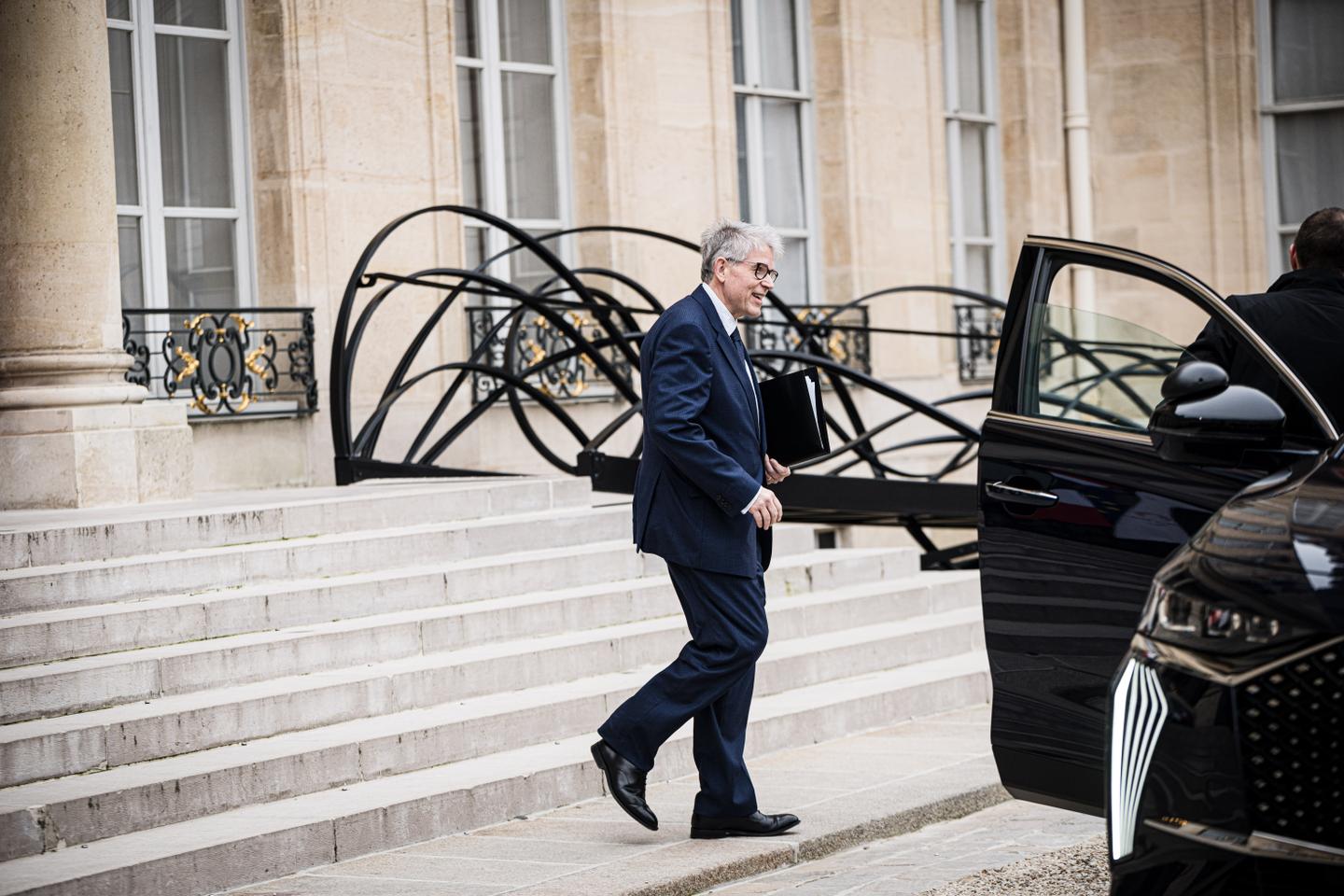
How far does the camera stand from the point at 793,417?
18.2 ft

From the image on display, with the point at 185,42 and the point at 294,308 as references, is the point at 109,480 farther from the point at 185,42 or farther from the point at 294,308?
the point at 185,42

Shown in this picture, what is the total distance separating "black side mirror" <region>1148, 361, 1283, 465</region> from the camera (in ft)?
12.3

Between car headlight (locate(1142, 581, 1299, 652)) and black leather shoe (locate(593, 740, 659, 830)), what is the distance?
237cm

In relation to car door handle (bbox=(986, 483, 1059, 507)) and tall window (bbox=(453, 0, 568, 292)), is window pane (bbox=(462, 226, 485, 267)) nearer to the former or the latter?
tall window (bbox=(453, 0, 568, 292))

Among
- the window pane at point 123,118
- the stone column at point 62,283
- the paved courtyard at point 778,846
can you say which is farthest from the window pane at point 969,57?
the paved courtyard at point 778,846

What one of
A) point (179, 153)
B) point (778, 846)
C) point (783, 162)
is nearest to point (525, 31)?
point (179, 153)

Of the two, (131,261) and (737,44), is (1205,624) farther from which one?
(737,44)

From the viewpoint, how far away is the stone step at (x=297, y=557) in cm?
646

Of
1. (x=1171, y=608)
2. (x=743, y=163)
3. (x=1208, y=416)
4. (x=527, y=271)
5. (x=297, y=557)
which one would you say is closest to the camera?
(x=1171, y=608)

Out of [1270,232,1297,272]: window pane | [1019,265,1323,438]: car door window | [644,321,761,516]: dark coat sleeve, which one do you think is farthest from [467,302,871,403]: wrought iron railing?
[1270,232,1297,272]: window pane

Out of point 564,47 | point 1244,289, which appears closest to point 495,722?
point 564,47

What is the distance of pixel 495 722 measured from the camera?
640 centimetres

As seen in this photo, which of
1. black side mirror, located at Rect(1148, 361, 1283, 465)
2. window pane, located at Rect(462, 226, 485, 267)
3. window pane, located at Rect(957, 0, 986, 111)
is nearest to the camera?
black side mirror, located at Rect(1148, 361, 1283, 465)

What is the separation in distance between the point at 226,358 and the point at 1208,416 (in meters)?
7.27
